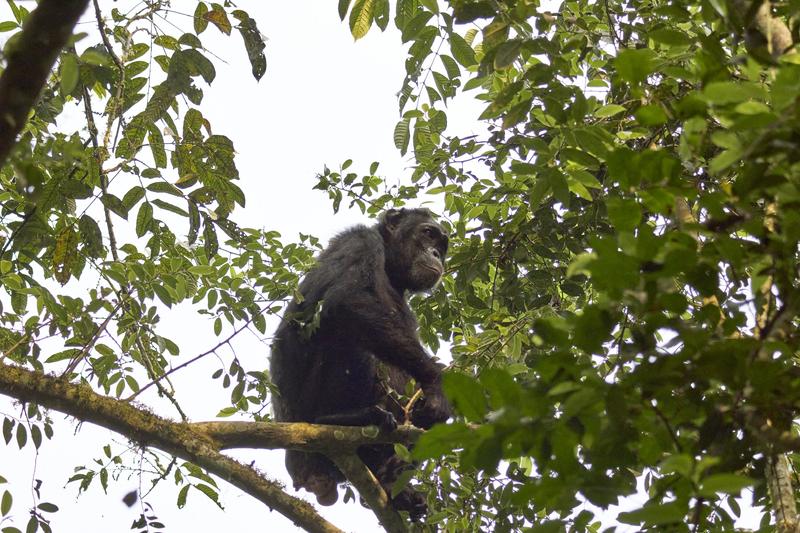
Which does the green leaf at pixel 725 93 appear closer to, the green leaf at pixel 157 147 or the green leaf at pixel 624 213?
the green leaf at pixel 624 213

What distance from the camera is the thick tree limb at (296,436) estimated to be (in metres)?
5.12

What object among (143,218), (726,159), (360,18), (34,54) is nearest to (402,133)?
(360,18)

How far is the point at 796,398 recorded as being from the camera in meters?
2.11

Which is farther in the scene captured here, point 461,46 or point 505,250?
point 505,250

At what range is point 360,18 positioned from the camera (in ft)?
15.0

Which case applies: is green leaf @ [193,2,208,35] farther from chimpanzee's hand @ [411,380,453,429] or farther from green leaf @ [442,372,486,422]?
green leaf @ [442,372,486,422]

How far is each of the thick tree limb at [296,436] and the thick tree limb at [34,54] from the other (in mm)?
3452

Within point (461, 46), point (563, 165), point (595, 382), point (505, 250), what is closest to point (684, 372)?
point (595, 382)

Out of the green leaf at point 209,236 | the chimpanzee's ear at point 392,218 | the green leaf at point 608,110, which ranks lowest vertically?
the green leaf at point 209,236

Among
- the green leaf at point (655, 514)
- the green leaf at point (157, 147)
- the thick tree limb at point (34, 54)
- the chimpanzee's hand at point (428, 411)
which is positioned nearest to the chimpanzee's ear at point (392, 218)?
the chimpanzee's hand at point (428, 411)

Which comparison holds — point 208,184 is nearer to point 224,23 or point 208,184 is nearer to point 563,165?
point 224,23

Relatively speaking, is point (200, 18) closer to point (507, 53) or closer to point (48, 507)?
point (507, 53)

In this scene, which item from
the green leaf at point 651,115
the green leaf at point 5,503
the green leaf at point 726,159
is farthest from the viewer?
the green leaf at point 5,503

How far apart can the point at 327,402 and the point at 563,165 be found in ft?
12.3
